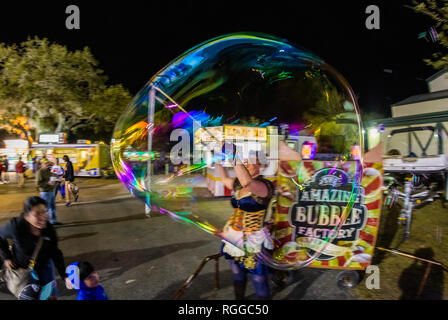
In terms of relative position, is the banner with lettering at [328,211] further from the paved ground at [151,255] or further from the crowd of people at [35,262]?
the crowd of people at [35,262]

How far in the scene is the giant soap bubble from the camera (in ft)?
11.4

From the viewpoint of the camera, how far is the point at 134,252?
208 inches

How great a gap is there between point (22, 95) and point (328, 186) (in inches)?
991

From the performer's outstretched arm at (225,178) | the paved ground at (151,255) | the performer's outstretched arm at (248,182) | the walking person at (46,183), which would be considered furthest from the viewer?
the walking person at (46,183)

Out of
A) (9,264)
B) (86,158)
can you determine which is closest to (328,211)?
(9,264)

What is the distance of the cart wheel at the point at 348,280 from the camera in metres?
3.84

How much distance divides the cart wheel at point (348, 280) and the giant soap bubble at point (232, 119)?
651mm

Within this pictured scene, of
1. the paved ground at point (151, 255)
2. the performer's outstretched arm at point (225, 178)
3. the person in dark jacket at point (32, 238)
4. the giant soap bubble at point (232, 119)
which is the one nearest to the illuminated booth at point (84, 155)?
the paved ground at point (151, 255)

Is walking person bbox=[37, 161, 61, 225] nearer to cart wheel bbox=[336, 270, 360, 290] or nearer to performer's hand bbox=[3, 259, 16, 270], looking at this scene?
performer's hand bbox=[3, 259, 16, 270]

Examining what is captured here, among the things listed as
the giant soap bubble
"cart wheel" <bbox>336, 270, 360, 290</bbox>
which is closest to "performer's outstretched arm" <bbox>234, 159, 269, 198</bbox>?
the giant soap bubble

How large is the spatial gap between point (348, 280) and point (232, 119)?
8.53 ft

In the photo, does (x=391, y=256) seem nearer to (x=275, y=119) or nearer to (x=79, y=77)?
(x=275, y=119)

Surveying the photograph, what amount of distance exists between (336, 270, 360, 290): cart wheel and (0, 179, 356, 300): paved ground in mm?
103

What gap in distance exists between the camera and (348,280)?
3898 mm
